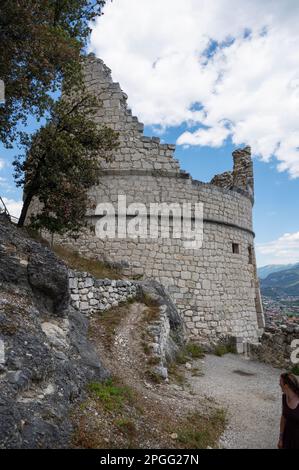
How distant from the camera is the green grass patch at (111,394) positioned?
5.19 meters

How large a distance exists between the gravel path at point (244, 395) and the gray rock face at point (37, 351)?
260cm

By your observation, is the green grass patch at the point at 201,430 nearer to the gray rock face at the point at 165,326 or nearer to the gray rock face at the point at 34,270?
the gray rock face at the point at 165,326

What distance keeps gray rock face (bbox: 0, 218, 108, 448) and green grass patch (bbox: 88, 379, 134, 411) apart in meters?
0.20

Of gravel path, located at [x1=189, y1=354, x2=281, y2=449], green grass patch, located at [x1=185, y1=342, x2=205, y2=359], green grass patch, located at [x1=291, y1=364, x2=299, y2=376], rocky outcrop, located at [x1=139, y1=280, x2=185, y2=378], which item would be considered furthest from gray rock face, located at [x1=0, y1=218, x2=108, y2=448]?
green grass patch, located at [x1=291, y1=364, x2=299, y2=376]

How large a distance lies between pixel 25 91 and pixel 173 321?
7.89 metres

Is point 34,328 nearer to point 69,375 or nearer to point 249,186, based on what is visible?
point 69,375

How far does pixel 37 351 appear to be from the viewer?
4.70m

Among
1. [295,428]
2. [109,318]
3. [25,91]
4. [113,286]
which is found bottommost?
[295,428]

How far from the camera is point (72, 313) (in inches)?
299

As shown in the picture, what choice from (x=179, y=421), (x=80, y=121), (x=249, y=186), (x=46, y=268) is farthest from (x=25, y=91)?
(x=249, y=186)

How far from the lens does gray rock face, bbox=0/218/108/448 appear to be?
3.76 m

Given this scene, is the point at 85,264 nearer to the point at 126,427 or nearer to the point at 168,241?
the point at 168,241

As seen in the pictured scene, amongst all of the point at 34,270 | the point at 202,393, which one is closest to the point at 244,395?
the point at 202,393

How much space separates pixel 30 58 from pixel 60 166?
2490 millimetres
